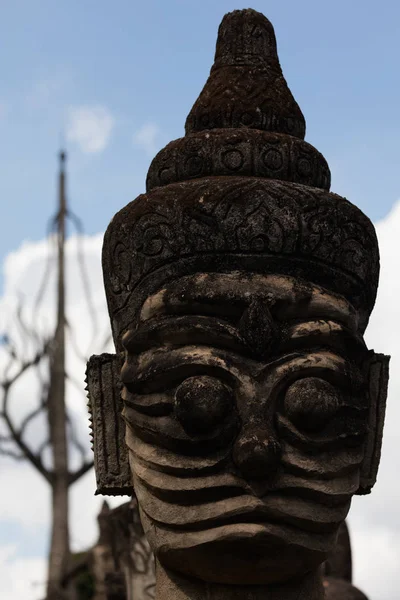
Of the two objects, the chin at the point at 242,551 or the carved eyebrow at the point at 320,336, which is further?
the carved eyebrow at the point at 320,336

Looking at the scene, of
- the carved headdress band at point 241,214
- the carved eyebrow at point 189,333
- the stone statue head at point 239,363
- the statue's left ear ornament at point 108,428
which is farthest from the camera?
the statue's left ear ornament at point 108,428

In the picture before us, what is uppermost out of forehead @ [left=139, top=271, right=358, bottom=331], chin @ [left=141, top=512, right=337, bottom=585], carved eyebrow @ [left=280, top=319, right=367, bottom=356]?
forehead @ [left=139, top=271, right=358, bottom=331]

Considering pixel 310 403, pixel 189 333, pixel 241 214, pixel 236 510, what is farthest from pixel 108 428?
pixel 241 214

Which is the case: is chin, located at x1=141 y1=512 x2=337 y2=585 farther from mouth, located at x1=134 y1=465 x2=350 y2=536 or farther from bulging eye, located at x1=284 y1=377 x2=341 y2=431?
bulging eye, located at x1=284 y1=377 x2=341 y2=431

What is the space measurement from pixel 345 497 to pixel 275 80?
7.01ft

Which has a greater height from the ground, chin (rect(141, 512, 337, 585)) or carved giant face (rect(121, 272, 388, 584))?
carved giant face (rect(121, 272, 388, 584))

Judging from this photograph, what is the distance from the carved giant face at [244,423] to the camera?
4.05 metres

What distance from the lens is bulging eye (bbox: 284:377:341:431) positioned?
4.11 metres

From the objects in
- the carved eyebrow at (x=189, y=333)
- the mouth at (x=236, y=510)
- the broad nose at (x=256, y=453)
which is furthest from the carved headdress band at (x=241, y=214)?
the mouth at (x=236, y=510)

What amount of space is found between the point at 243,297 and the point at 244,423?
53cm

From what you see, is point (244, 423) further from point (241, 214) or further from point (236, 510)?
point (241, 214)

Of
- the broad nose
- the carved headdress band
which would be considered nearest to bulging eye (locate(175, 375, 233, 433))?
the broad nose

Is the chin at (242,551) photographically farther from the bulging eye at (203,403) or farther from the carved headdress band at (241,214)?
the carved headdress band at (241,214)

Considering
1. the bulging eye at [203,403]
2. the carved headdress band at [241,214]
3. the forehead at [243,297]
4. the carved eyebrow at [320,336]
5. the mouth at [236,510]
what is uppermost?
the carved headdress band at [241,214]
